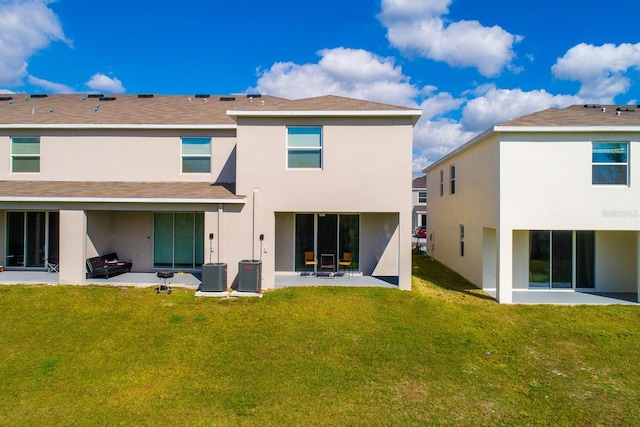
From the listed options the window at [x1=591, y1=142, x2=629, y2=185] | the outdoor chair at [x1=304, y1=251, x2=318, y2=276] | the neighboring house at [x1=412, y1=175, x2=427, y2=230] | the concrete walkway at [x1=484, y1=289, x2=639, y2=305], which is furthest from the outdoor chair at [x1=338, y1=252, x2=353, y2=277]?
the neighboring house at [x1=412, y1=175, x2=427, y2=230]

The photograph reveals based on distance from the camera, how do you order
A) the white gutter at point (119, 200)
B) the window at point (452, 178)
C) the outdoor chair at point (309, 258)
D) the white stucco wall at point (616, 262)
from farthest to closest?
the window at point (452, 178), the outdoor chair at point (309, 258), the white stucco wall at point (616, 262), the white gutter at point (119, 200)

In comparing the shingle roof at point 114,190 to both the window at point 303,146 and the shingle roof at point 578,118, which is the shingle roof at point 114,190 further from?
the shingle roof at point 578,118

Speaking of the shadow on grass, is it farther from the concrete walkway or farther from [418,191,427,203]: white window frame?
[418,191,427,203]: white window frame

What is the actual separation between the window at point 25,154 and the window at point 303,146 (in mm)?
10512

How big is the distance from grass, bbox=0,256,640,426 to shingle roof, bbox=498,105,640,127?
5638mm

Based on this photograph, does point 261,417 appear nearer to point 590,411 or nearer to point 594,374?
point 590,411

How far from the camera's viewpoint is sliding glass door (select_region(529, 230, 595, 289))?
12.4 m

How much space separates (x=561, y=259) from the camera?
12.5 metres

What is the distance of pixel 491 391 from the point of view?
627 cm

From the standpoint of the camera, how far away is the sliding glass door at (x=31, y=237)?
13.5m

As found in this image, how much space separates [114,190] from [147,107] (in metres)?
4.81

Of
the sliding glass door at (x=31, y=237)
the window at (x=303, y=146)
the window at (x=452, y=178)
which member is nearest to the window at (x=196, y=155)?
the window at (x=303, y=146)

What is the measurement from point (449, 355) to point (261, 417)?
4268mm

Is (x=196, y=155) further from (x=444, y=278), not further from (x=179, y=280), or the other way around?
(x=444, y=278)
